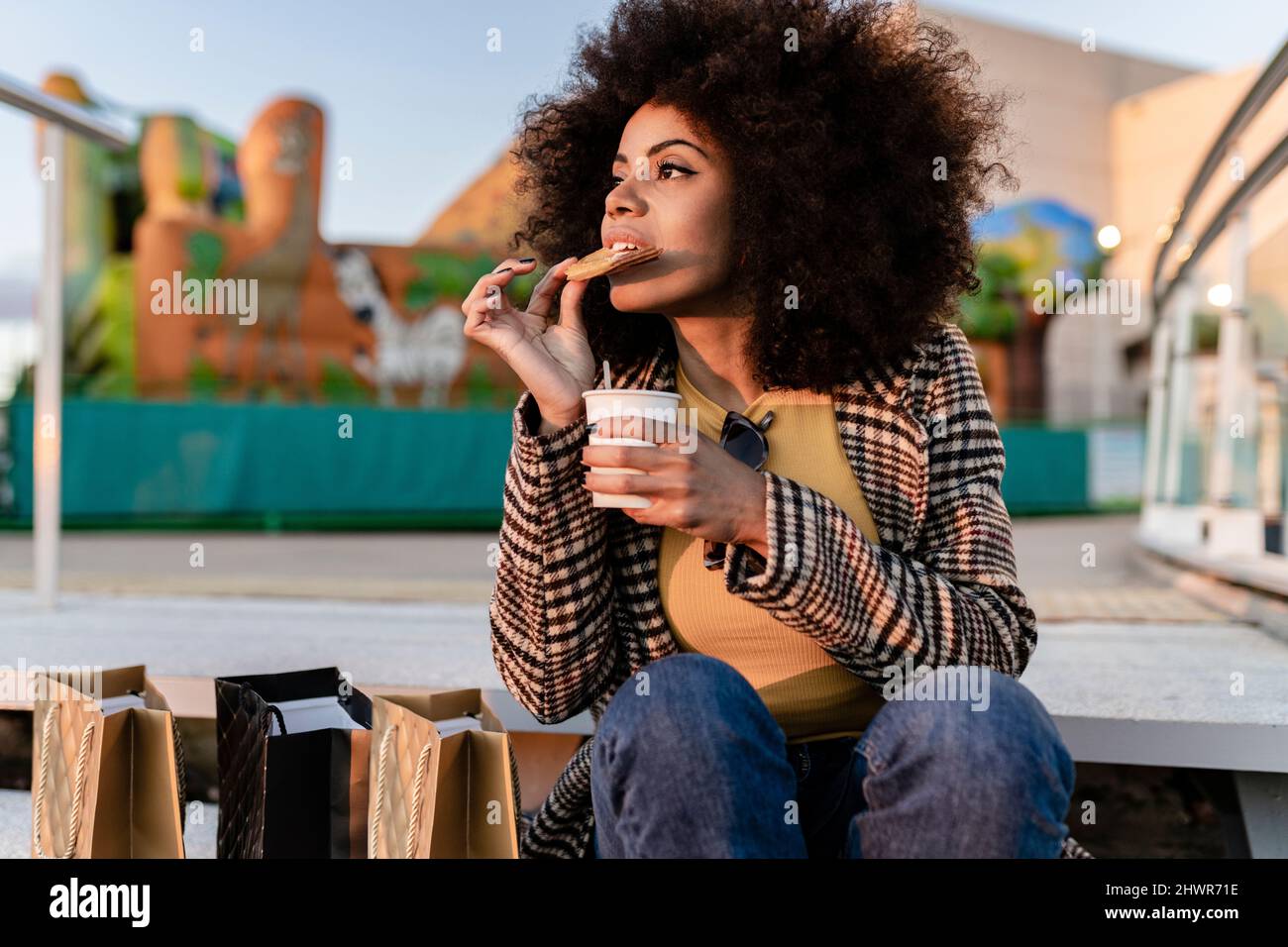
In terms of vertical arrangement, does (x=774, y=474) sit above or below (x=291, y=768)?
above

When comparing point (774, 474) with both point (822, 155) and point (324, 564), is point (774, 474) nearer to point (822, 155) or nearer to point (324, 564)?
point (822, 155)

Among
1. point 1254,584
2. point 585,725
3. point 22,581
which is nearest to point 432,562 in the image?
point 22,581

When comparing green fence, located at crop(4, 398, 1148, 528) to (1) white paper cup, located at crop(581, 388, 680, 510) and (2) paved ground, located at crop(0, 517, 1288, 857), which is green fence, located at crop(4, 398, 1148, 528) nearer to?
(2) paved ground, located at crop(0, 517, 1288, 857)

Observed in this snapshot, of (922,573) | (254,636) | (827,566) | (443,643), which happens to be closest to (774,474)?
(827,566)

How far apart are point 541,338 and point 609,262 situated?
14 centimetres

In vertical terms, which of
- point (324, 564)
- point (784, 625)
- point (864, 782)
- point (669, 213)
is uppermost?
point (669, 213)

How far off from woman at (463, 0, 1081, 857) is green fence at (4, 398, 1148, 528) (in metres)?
8.30

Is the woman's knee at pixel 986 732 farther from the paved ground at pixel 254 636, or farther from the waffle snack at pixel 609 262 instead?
the paved ground at pixel 254 636

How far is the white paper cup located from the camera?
44.8 inches

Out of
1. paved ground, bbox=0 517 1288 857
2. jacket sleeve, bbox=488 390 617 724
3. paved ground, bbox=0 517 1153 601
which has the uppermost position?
jacket sleeve, bbox=488 390 617 724

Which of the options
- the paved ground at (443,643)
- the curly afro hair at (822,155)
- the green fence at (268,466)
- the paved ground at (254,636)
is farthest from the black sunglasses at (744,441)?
the green fence at (268,466)

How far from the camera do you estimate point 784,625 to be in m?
1.33

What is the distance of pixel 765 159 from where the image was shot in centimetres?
155

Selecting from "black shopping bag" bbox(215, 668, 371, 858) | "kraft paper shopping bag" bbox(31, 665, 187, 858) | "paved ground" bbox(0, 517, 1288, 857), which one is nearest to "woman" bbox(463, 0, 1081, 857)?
Result: "black shopping bag" bbox(215, 668, 371, 858)
